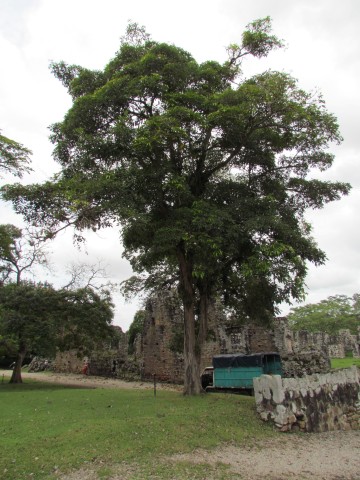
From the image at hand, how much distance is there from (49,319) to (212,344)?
30.4ft

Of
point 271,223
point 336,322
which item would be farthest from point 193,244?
point 336,322

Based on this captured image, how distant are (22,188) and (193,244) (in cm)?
509

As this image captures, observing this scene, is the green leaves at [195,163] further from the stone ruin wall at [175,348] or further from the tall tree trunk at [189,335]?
the stone ruin wall at [175,348]

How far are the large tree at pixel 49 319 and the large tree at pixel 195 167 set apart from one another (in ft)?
17.9

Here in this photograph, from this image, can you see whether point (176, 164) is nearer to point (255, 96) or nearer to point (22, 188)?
point (255, 96)

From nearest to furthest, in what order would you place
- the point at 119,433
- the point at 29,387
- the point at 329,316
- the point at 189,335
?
the point at 119,433
the point at 189,335
the point at 29,387
the point at 329,316

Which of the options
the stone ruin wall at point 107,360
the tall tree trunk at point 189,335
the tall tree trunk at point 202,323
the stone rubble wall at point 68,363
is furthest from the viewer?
the stone rubble wall at point 68,363

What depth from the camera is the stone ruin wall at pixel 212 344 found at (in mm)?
19156

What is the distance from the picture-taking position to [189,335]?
1337 centimetres

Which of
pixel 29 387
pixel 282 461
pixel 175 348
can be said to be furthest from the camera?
pixel 175 348

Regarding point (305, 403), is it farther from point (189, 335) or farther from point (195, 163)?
point (195, 163)

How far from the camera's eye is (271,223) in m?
11.2

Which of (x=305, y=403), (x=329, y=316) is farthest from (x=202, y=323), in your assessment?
(x=329, y=316)

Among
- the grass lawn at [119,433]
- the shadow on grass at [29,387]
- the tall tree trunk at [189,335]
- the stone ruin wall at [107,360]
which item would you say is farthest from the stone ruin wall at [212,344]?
the grass lawn at [119,433]
